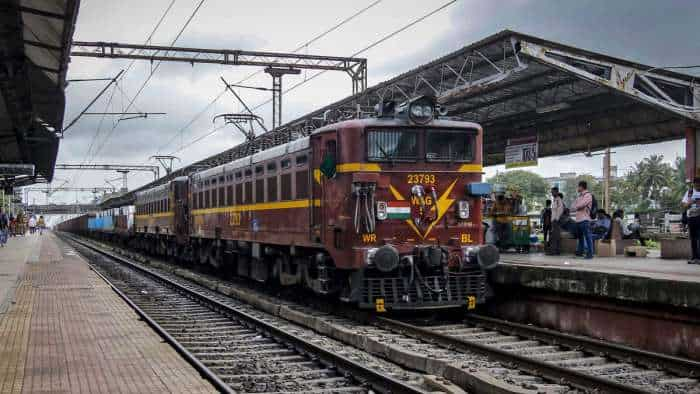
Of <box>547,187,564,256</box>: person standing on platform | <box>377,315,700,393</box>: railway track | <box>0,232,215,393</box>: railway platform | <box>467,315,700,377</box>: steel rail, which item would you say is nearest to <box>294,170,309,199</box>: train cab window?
<box>377,315,700,393</box>: railway track

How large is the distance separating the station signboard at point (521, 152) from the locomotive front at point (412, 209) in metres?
7.99

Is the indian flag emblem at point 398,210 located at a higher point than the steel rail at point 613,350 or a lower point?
higher

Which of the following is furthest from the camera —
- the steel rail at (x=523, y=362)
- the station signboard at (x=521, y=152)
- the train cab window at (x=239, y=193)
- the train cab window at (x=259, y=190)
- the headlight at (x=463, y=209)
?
the station signboard at (x=521, y=152)

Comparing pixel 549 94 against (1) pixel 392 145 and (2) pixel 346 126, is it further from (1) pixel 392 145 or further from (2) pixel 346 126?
(2) pixel 346 126

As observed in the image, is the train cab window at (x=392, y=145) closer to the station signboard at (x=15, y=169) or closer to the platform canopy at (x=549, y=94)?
the platform canopy at (x=549, y=94)

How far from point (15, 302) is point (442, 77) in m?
10.4

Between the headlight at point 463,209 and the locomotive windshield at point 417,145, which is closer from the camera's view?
the locomotive windshield at point 417,145

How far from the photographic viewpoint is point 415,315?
13.4 metres

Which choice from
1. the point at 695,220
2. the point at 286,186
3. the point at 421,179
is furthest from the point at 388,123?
the point at 695,220

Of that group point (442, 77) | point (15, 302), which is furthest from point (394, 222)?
point (15, 302)

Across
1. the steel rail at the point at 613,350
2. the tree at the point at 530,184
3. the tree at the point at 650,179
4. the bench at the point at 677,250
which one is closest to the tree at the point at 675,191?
the tree at the point at 650,179

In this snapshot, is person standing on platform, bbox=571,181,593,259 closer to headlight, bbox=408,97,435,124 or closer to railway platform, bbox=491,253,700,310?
railway platform, bbox=491,253,700,310

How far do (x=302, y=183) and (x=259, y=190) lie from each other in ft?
10.3

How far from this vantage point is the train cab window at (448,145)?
1311 cm
